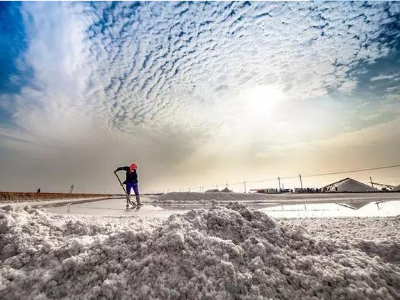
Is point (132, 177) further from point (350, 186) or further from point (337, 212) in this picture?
point (350, 186)

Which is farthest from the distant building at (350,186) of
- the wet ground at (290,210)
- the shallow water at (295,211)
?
the shallow water at (295,211)

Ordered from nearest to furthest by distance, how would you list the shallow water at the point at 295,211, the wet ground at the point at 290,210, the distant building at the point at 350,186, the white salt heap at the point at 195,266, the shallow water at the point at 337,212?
the white salt heap at the point at 195,266
the shallow water at the point at 337,212
the shallow water at the point at 295,211
the wet ground at the point at 290,210
the distant building at the point at 350,186

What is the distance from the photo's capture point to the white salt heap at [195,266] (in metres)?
1.68

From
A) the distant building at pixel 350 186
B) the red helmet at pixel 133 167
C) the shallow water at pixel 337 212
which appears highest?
the red helmet at pixel 133 167

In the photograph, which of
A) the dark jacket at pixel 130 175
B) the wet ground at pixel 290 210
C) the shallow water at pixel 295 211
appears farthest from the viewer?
the dark jacket at pixel 130 175

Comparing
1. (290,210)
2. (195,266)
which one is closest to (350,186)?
(290,210)

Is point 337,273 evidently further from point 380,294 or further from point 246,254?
point 246,254

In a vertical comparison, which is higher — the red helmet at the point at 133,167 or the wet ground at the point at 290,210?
the red helmet at the point at 133,167

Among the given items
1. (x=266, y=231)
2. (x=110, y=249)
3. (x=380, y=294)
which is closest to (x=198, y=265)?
(x=110, y=249)

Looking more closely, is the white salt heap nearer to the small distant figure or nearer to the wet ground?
the wet ground

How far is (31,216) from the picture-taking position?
315 cm

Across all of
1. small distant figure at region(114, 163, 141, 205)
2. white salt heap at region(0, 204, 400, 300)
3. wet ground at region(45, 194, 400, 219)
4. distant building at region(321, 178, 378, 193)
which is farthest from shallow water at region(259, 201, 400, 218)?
distant building at region(321, 178, 378, 193)

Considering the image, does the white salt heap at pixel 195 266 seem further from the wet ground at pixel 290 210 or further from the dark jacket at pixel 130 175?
the dark jacket at pixel 130 175

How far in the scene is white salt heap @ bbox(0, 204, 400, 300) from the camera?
1678mm
